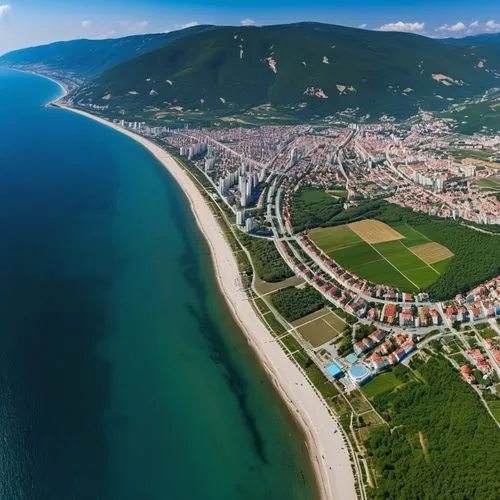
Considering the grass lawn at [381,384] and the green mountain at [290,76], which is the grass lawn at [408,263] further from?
the green mountain at [290,76]

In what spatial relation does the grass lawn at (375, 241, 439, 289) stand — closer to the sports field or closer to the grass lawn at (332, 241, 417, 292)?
the sports field

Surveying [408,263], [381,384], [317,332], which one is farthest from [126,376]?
[408,263]

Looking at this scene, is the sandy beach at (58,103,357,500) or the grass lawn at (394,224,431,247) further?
the grass lawn at (394,224,431,247)

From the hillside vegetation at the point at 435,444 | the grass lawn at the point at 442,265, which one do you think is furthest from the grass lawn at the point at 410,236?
the hillside vegetation at the point at 435,444

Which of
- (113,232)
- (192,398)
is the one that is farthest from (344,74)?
(192,398)

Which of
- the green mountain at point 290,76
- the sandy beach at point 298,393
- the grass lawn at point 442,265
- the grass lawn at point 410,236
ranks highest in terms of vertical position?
the green mountain at point 290,76

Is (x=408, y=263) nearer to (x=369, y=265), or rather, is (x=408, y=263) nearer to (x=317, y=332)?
(x=369, y=265)

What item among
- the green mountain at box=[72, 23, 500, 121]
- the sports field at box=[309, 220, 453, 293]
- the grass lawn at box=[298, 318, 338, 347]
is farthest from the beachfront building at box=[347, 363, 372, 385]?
the green mountain at box=[72, 23, 500, 121]
